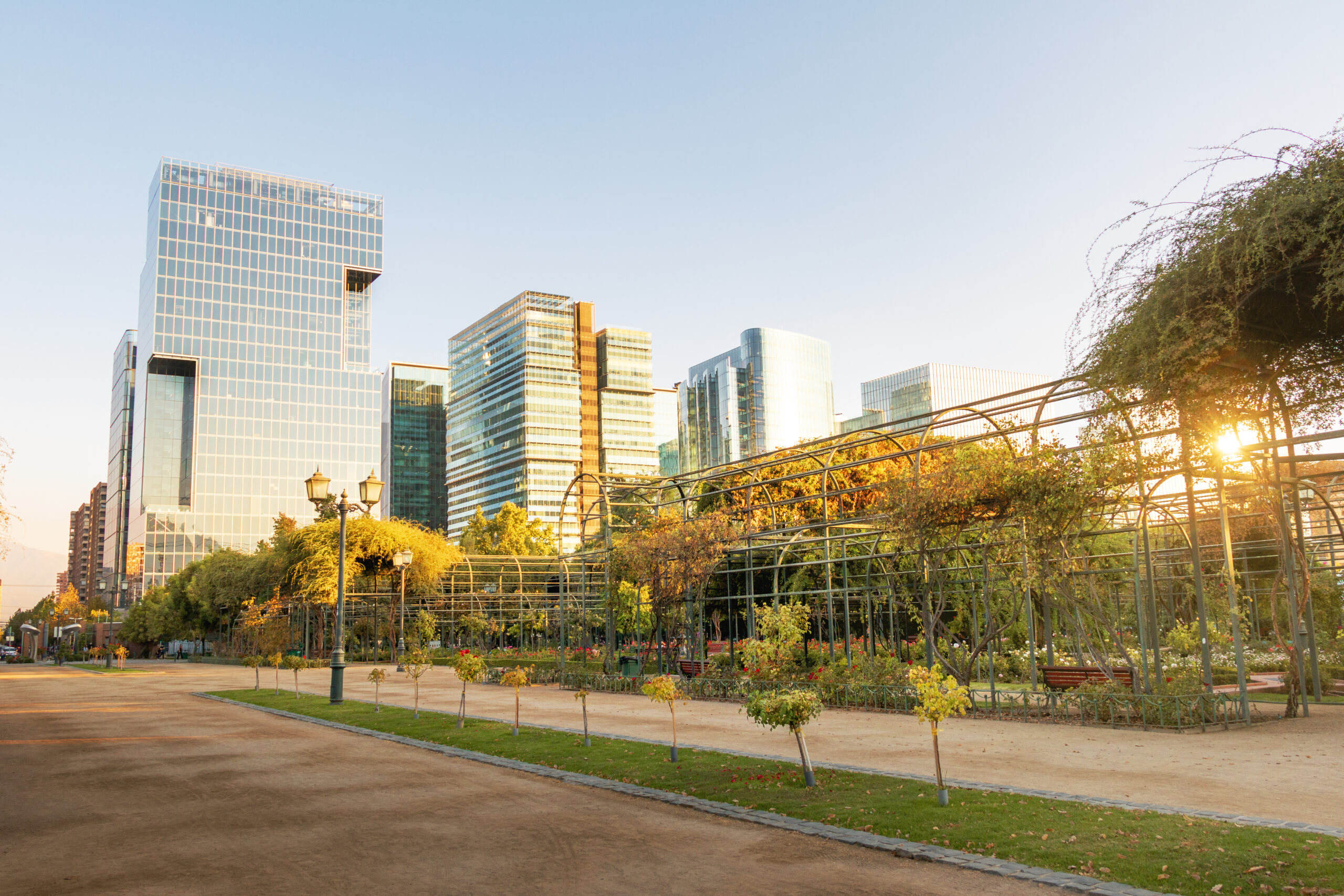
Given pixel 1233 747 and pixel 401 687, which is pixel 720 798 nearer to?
pixel 1233 747

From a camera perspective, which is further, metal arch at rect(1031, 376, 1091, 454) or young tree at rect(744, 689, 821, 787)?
metal arch at rect(1031, 376, 1091, 454)

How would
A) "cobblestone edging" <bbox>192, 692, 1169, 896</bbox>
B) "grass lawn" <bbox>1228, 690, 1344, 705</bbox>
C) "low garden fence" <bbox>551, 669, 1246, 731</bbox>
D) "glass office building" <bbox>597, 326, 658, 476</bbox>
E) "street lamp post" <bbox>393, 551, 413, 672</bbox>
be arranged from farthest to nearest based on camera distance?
"glass office building" <bbox>597, 326, 658, 476</bbox> < "street lamp post" <bbox>393, 551, 413, 672</bbox> < "grass lawn" <bbox>1228, 690, 1344, 705</bbox> < "low garden fence" <bbox>551, 669, 1246, 731</bbox> < "cobblestone edging" <bbox>192, 692, 1169, 896</bbox>

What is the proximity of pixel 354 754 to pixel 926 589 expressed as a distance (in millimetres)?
10481

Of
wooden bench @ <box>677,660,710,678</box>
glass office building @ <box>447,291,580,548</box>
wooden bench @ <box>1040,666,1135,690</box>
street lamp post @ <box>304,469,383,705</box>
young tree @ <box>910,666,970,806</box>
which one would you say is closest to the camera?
young tree @ <box>910,666,970,806</box>

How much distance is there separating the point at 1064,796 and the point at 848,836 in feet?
8.55

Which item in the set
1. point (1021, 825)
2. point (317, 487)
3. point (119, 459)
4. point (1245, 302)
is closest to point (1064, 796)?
point (1021, 825)

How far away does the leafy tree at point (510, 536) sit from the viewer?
269 ft

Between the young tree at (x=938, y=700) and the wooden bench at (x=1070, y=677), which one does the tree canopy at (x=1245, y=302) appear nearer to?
the young tree at (x=938, y=700)

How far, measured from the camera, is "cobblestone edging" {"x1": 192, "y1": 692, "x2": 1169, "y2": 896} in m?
6.19

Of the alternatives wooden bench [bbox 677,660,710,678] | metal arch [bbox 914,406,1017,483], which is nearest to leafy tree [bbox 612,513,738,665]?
wooden bench [bbox 677,660,710,678]

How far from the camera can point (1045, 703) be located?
680 inches

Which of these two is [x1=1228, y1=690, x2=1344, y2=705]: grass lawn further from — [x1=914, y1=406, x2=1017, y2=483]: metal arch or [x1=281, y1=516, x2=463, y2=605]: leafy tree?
[x1=281, y1=516, x2=463, y2=605]: leafy tree

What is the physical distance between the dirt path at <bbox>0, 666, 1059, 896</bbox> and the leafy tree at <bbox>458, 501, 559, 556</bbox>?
220ft

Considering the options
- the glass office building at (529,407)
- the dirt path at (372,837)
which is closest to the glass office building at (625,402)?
the glass office building at (529,407)
